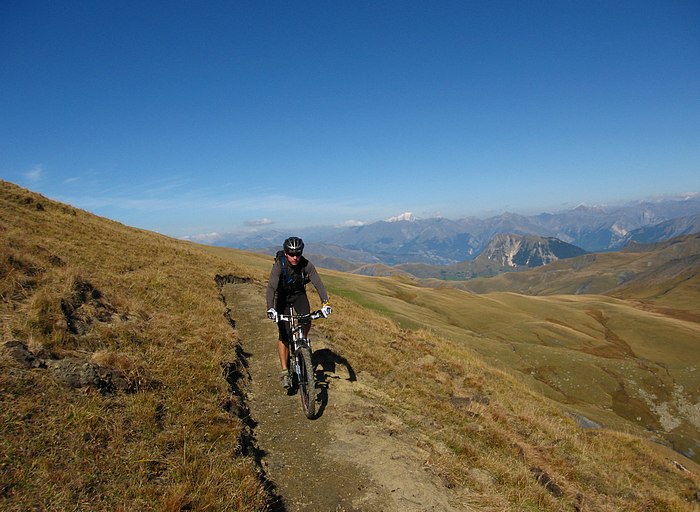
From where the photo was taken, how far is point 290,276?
32.2ft

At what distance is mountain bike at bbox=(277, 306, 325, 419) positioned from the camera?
9.28 metres

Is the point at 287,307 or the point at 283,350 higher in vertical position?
the point at 287,307

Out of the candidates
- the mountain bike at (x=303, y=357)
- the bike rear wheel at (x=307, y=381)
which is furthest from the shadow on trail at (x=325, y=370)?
the mountain bike at (x=303, y=357)

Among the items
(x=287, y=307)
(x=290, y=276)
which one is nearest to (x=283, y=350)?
(x=287, y=307)

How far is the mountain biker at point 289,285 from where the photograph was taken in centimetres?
958

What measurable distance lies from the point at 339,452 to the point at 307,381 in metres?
1.95

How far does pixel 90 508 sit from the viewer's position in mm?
4781

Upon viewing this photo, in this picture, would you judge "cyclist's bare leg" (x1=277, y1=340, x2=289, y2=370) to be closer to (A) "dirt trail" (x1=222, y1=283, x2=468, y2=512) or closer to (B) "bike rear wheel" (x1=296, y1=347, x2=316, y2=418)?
(B) "bike rear wheel" (x1=296, y1=347, x2=316, y2=418)

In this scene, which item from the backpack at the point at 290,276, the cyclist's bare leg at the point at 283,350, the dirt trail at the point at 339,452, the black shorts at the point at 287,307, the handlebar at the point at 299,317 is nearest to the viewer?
the dirt trail at the point at 339,452

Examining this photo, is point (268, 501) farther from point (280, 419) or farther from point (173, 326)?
point (173, 326)

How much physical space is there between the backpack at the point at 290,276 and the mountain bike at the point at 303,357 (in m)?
0.54

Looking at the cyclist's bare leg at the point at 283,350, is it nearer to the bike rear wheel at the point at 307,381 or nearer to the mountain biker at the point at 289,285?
the mountain biker at the point at 289,285

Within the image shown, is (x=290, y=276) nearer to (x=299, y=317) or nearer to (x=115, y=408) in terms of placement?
(x=299, y=317)

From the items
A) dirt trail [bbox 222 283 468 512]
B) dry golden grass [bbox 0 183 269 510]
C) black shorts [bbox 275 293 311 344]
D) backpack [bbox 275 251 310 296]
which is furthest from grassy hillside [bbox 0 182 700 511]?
backpack [bbox 275 251 310 296]
